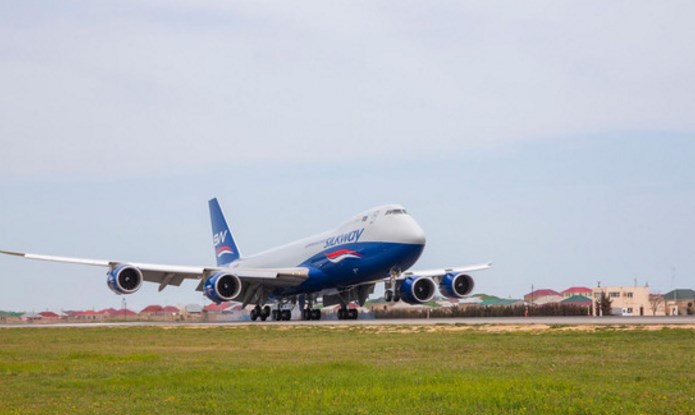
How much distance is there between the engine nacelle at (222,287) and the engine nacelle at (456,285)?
13164 millimetres

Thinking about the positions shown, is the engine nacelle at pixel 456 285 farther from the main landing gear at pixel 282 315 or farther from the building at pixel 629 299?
the building at pixel 629 299

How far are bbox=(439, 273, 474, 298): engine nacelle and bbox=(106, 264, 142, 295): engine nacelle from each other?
1895 cm

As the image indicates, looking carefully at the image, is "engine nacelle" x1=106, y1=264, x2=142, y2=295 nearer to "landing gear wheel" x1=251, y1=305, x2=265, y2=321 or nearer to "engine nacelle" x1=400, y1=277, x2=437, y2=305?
"landing gear wheel" x1=251, y1=305, x2=265, y2=321

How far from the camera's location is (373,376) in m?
18.8

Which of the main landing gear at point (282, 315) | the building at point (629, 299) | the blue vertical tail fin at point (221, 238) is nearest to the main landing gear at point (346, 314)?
the main landing gear at point (282, 315)

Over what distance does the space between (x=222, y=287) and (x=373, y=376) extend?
127 ft

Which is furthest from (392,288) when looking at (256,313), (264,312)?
(256,313)

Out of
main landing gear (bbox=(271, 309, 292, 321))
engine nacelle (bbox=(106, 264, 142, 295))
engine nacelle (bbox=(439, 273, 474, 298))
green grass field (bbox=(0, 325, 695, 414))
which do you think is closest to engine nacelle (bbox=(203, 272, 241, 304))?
engine nacelle (bbox=(106, 264, 142, 295))

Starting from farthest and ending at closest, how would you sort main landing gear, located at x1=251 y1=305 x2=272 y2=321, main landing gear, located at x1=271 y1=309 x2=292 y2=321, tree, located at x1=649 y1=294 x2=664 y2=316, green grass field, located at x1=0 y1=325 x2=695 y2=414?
tree, located at x1=649 y1=294 x2=664 y2=316, main landing gear, located at x1=271 y1=309 x2=292 y2=321, main landing gear, located at x1=251 y1=305 x2=272 y2=321, green grass field, located at x1=0 y1=325 x2=695 y2=414

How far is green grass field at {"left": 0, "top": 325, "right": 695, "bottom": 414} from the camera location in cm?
1493

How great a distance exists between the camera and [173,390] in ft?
57.7

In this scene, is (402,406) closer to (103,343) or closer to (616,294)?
(103,343)

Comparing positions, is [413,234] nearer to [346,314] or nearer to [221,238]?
[346,314]

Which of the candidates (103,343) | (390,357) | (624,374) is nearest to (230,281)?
(103,343)
